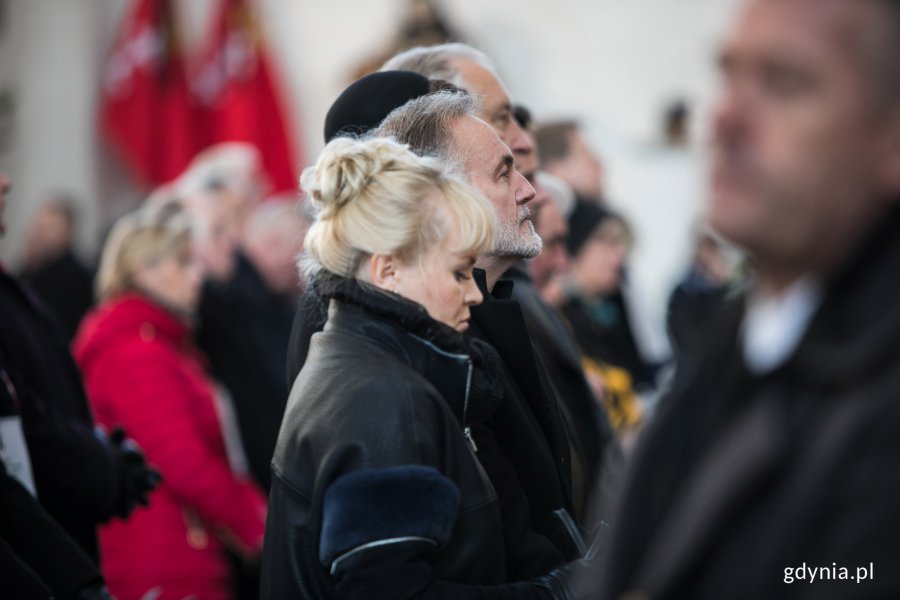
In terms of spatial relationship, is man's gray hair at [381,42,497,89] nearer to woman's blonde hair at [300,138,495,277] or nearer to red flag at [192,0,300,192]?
woman's blonde hair at [300,138,495,277]

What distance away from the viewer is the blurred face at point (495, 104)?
2.96 meters

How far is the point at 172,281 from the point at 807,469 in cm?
345

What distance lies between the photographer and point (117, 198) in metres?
9.99

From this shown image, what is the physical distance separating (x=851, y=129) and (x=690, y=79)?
22.9 ft

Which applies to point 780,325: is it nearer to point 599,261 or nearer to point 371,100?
point 371,100

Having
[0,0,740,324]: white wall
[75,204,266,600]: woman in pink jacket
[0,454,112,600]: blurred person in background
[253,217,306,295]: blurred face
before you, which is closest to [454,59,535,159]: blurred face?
[0,454,112,600]: blurred person in background

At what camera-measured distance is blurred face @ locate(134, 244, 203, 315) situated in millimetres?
4289

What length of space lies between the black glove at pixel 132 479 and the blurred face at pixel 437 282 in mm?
1235

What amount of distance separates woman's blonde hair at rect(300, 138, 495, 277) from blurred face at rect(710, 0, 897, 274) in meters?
1.01

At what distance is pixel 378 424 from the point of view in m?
1.99

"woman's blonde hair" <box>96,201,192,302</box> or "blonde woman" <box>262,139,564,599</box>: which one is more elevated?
"blonde woman" <box>262,139,564,599</box>

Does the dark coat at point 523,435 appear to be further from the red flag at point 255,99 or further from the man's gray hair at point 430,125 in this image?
the red flag at point 255,99

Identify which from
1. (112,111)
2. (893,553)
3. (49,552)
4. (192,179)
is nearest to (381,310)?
(49,552)

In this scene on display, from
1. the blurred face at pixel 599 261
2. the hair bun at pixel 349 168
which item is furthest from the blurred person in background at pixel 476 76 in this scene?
the blurred face at pixel 599 261
